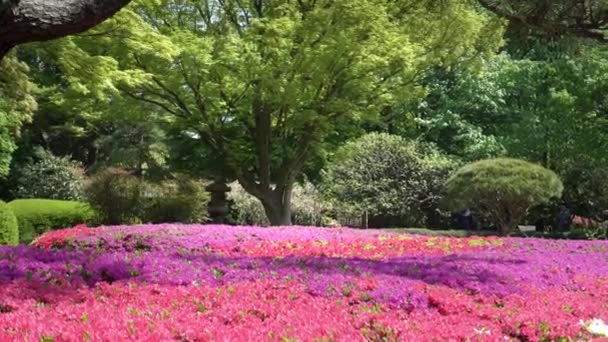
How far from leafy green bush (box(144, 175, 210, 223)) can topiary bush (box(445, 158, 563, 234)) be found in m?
6.64

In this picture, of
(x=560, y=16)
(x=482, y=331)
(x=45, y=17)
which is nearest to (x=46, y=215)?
(x=560, y=16)

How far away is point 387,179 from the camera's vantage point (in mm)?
21531

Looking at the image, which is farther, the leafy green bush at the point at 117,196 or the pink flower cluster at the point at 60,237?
the leafy green bush at the point at 117,196

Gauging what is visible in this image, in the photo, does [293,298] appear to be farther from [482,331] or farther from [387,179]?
[387,179]

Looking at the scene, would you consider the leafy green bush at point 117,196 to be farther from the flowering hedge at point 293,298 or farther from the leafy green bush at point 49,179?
the flowering hedge at point 293,298

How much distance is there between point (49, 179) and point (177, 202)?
9.56 metres

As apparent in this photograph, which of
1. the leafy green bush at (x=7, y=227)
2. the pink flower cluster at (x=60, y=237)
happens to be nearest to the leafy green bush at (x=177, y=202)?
the leafy green bush at (x=7, y=227)

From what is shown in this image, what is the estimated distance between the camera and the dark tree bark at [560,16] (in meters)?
8.56

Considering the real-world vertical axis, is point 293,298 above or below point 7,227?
below

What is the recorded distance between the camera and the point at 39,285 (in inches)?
205

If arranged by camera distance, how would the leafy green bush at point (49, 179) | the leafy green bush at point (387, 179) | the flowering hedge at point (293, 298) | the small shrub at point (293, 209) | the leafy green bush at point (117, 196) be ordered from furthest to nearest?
the leafy green bush at point (49, 179)
the small shrub at point (293, 209)
the leafy green bush at point (387, 179)
the leafy green bush at point (117, 196)
the flowering hedge at point (293, 298)

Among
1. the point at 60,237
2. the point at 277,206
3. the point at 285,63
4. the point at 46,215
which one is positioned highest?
the point at 285,63

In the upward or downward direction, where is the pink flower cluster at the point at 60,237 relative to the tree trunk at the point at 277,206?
downward

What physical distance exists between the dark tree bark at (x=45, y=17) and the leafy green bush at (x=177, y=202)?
45.1 ft
